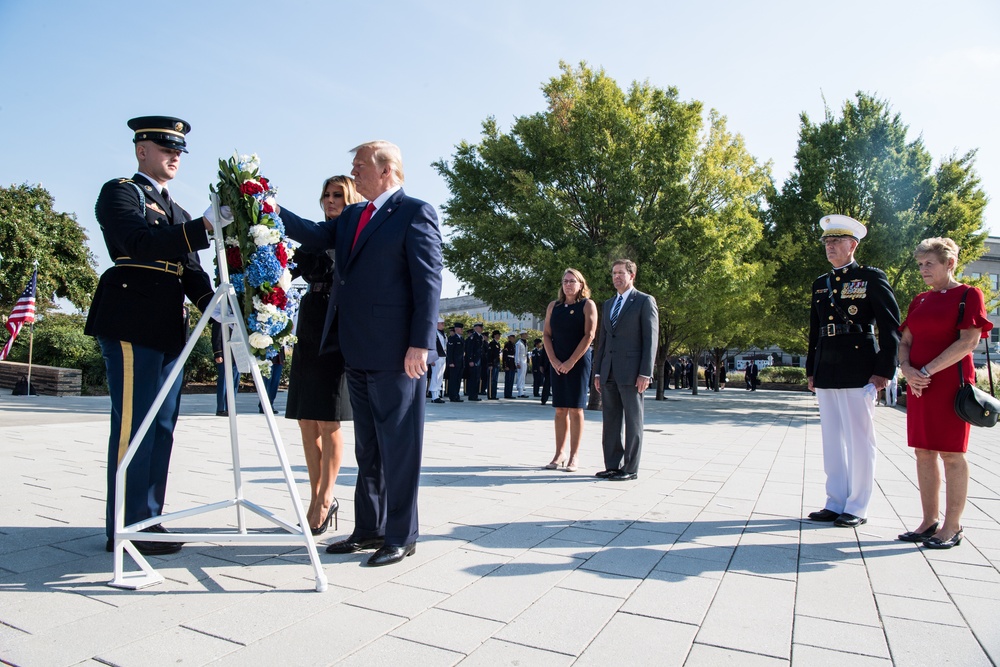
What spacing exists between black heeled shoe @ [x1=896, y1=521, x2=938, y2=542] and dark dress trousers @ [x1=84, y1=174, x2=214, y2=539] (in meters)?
4.33

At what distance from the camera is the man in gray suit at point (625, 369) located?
626 cm

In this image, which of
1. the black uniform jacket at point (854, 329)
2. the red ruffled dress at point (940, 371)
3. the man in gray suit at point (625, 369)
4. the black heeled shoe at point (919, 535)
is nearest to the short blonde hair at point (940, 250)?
the red ruffled dress at point (940, 371)

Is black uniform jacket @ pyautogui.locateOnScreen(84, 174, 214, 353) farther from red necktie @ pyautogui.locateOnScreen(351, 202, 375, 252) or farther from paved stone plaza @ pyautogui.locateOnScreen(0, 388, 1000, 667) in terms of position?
paved stone plaza @ pyautogui.locateOnScreen(0, 388, 1000, 667)

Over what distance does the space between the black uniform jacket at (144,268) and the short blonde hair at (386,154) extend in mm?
966

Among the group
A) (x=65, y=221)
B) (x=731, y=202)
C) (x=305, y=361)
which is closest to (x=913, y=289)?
(x=731, y=202)

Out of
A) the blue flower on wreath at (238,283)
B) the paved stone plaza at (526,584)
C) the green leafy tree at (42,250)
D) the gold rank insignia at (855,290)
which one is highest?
the green leafy tree at (42,250)

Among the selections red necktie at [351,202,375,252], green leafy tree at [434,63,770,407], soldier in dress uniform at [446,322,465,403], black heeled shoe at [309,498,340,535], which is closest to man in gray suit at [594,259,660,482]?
black heeled shoe at [309,498,340,535]

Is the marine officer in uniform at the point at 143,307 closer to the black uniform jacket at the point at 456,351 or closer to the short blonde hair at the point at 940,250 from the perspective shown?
the short blonde hair at the point at 940,250

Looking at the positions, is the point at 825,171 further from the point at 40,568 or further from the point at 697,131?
the point at 40,568

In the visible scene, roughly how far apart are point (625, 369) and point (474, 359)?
12.6 m

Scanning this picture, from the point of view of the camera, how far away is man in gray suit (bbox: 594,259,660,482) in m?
6.26

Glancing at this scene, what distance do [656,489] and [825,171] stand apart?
1727 cm

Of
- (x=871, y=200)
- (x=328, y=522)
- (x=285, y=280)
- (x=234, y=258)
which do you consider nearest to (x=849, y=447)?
(x=328, y=522)

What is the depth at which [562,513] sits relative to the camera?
4684mm
